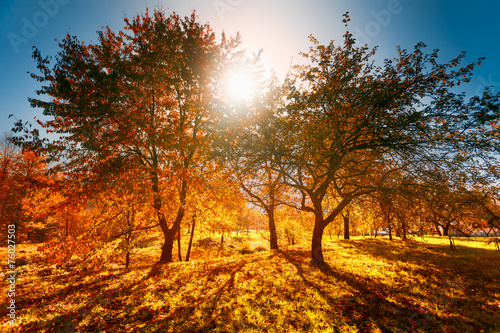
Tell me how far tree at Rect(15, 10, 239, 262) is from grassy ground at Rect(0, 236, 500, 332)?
15.4ft

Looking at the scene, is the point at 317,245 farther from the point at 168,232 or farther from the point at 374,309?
the point at 168,232

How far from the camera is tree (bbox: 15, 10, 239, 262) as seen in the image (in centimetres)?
853

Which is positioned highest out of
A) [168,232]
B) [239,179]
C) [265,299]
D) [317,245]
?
[239,179]

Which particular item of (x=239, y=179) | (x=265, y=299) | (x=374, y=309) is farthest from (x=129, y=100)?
(x=374, y=309)

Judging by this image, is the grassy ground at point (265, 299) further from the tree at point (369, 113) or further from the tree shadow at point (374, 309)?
the tree at point (369, 113)

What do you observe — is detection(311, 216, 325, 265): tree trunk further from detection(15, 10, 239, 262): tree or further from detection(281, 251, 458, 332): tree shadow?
detection(15, 10, 239, 262): tree

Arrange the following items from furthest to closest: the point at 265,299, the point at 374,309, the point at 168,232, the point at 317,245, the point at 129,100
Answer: the point at 168,232 → the point at 317,245 → the point at 129,100 → the point at 265,299 → the point at 374,309

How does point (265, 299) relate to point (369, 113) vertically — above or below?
below

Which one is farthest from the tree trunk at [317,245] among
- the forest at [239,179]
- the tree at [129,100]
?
the tree at [129,100]

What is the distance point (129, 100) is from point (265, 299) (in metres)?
11.6

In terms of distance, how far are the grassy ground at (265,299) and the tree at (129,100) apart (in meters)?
4.68

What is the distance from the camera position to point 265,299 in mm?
7375

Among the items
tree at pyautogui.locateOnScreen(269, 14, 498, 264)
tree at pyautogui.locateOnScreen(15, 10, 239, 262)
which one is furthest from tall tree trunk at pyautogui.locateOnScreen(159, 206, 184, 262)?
tree at pyautogui.locateOnScreen(269, 14, 498, 264)

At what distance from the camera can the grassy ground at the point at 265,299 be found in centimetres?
580
